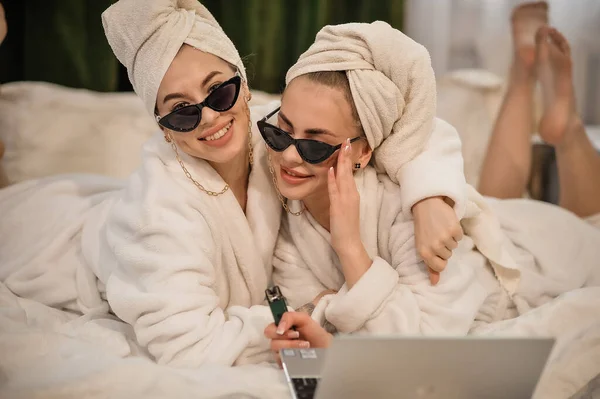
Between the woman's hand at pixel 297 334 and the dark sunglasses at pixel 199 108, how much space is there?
1.30 ft

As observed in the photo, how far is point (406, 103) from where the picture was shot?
1.47 meters

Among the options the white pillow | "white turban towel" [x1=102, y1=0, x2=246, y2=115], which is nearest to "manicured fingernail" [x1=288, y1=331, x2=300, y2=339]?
"white turban towel" [x1=102, y1=0, x2=246, y2=115]

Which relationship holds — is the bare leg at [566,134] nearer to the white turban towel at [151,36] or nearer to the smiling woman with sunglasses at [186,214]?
the smiling woman with sunglasses at [186,214]

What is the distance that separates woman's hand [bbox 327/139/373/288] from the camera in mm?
1409

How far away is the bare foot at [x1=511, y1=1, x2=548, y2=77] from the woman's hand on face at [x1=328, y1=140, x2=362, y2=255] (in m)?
1.05

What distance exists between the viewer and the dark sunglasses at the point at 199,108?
4.57 feet

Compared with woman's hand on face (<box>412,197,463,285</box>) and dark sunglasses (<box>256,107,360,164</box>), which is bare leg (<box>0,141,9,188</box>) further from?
woman's hand on face (<box>412,197,463,285</box>)

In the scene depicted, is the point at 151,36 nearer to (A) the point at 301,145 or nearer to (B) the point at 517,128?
(A) the point at 301,145

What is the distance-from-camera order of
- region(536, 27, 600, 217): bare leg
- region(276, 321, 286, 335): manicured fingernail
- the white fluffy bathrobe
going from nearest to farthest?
region(276, 321, 286, 335): manicured fingernail < the white fluffy bathrobe < region(536, 27, 600, 217): bare leg

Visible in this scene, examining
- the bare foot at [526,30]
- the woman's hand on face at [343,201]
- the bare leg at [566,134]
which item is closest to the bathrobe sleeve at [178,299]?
the woman's hand on face at [343,201]

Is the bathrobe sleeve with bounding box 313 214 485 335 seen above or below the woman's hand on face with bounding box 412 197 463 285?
below

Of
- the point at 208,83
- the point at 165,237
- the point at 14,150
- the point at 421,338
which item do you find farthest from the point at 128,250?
the point at 14,150

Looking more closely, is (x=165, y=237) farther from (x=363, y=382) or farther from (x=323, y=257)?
(x=363, y=382)

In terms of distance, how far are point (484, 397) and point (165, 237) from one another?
0.64 meters
